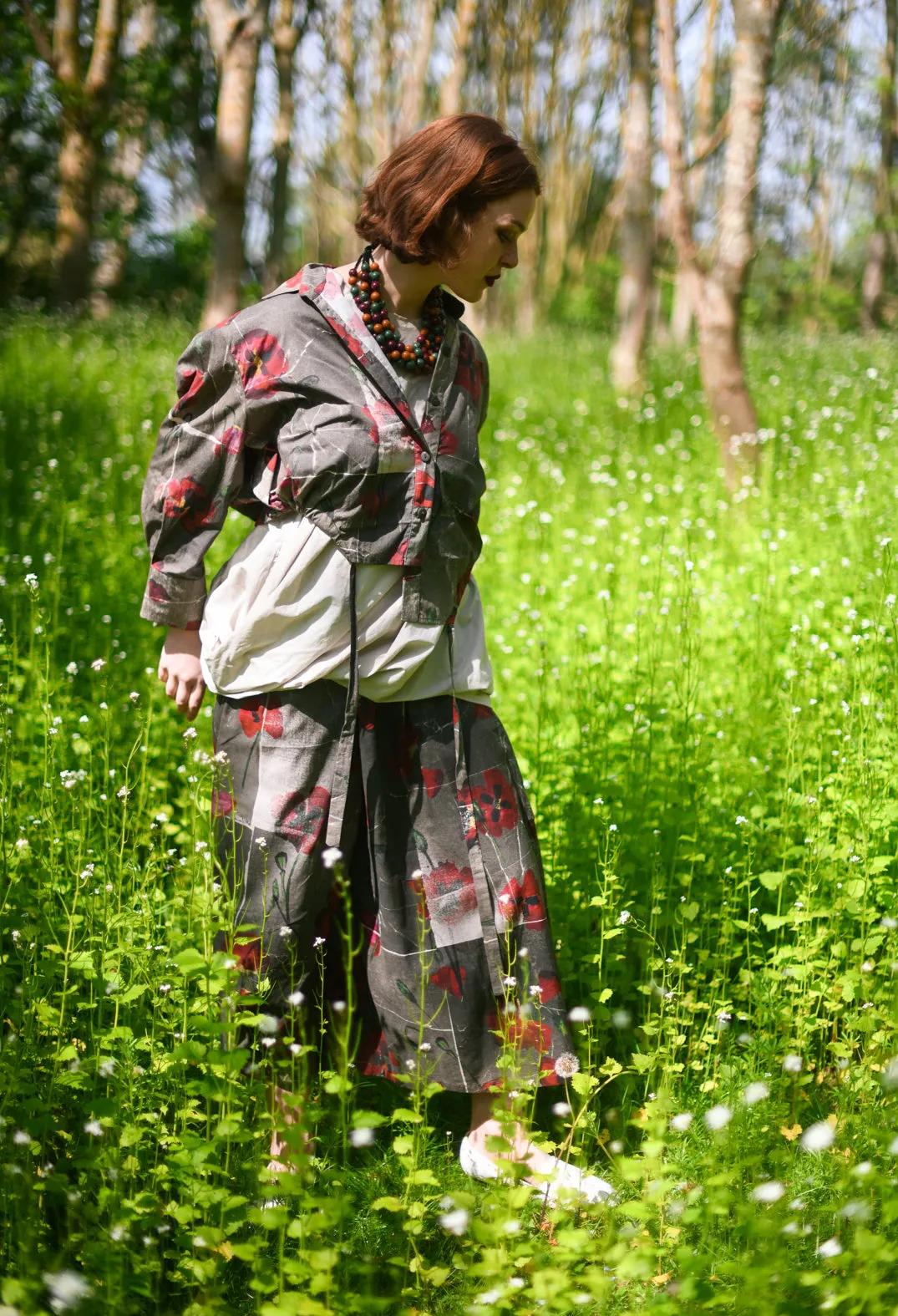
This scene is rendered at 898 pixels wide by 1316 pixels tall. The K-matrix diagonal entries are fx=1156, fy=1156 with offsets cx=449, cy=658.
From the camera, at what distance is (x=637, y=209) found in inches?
500

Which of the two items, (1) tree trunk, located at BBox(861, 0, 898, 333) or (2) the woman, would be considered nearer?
(2) the woman

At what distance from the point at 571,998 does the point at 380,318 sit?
1.80 metres

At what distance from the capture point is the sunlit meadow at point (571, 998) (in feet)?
6.30

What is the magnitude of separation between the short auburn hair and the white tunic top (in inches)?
7.9

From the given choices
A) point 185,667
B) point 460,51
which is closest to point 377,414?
point 185,667

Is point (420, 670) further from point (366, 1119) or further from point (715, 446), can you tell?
point (715, 446)

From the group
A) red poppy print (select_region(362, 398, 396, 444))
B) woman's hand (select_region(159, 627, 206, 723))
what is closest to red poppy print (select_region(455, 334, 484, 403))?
red poppy print (select_region(362, 398, 396, 444))

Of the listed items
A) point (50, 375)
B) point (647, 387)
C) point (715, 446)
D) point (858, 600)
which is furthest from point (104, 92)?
point (858, 600)

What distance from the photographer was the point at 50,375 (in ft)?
33.8

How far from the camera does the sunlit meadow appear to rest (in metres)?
1.92

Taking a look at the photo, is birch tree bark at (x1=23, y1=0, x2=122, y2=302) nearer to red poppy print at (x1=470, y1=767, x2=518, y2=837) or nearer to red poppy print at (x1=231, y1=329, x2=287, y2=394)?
red poppy print at (x1=231, y1=329, x2=287, y2=394)

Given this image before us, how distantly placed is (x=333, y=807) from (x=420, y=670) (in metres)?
0.35

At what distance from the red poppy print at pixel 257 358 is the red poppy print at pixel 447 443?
36 centimetres

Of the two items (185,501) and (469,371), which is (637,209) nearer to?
(469,371)
